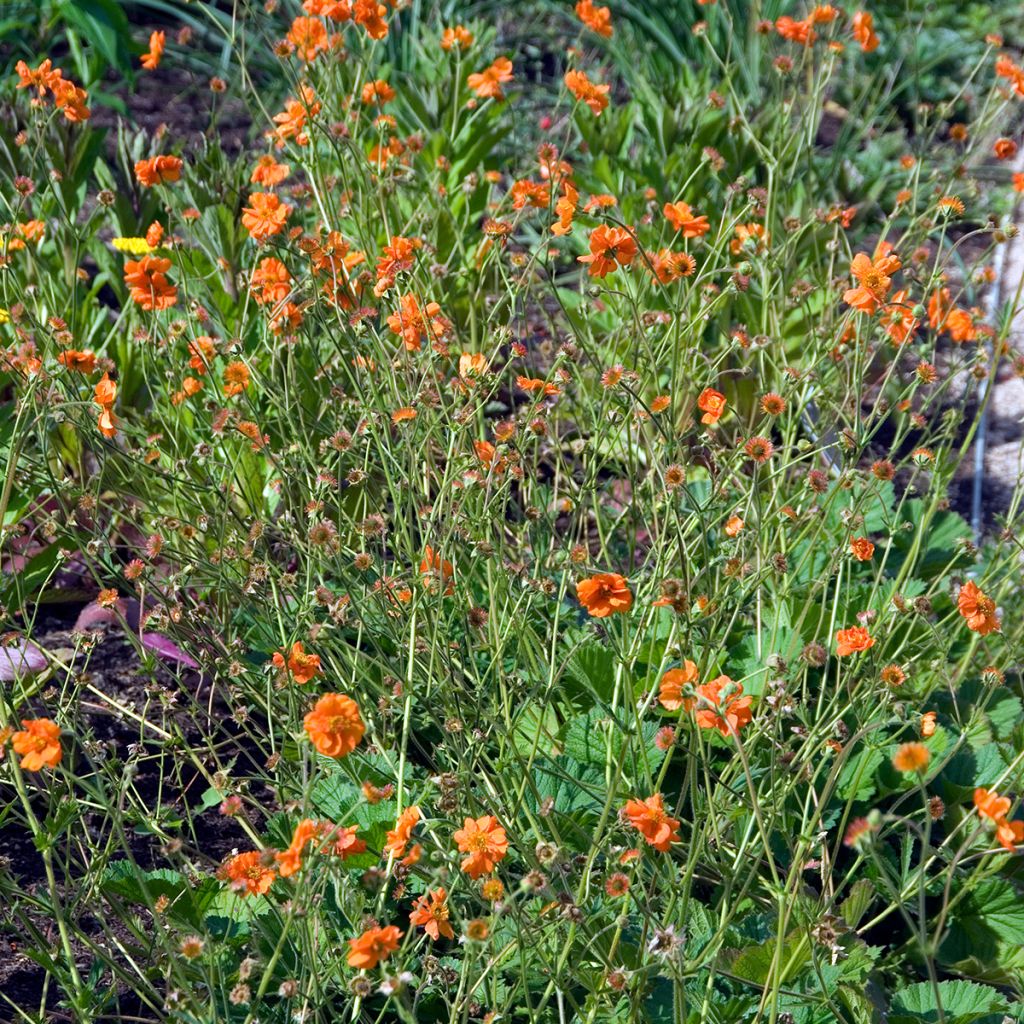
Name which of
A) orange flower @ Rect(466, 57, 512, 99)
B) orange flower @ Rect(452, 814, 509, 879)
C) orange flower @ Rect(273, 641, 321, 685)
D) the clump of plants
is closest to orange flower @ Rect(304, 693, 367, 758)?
the clump of plants

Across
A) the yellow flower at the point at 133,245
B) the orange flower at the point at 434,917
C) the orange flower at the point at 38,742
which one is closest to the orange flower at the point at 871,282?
the orange flower at the point at 434,917

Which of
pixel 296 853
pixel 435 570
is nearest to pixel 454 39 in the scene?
pixel 435 570

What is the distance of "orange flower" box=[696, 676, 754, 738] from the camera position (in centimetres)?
150

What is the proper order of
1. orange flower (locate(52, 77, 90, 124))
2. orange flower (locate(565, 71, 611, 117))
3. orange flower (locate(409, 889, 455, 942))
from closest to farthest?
orange flower (locate(409, 889, 455, 942)), orange flower (locate(52, 77, 90, 124)), orange flower (locate(565, 71, 611, 117))

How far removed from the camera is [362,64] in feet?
9.80

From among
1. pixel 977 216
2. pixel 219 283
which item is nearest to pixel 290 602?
pixel 219 283

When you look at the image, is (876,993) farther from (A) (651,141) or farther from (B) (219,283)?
(A) (651,141)

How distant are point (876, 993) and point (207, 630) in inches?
52.4

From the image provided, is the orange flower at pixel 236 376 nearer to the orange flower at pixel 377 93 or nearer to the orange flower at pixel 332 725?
the orange flower at pixel 377 93

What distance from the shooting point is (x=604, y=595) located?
5.27 ft

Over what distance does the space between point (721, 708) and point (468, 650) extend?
0.54 m

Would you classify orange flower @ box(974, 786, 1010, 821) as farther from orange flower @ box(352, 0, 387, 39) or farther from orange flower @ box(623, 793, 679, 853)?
orange flower @ box(352, 0, 387, 39)

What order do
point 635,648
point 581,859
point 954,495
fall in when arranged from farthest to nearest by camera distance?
point 954,495
point 581,859
point 635,648

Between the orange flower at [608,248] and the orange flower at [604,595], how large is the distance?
0.60 meters
